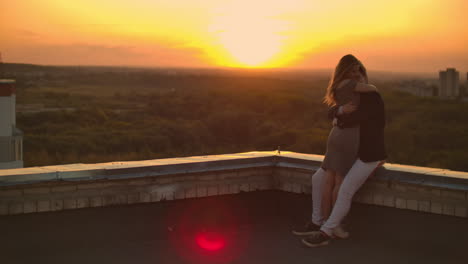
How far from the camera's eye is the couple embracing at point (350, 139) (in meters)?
4.11

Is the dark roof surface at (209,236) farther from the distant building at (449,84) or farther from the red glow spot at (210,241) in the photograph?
the distant building at (449,84)

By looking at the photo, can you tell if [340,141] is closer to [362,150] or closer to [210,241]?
[362,150]

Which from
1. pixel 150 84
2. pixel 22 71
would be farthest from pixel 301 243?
pixel 150 84

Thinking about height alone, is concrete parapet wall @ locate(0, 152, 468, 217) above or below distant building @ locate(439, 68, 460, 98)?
below

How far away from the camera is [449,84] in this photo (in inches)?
1983

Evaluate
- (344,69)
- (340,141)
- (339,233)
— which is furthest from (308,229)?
(344,69)

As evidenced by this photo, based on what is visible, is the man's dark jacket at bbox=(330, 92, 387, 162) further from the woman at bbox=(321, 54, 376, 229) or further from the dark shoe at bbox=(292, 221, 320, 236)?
the dark shoe at bbox=(292, 221, 320, 236)

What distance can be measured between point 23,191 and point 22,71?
7138 centimetres

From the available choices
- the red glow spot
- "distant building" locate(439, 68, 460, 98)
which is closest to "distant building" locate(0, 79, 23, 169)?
the red glow spot

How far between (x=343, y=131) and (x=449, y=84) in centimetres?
4963

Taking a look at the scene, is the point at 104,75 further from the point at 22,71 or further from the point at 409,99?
the point at 409,99

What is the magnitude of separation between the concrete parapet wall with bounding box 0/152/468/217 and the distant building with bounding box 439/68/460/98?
48434 millimetres

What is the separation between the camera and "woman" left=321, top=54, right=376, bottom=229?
Result: 163 inches

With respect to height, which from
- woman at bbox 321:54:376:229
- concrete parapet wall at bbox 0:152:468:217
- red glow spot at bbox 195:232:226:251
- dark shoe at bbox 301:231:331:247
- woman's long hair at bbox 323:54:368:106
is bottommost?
red glow spot at bbox 195:232:226:251
